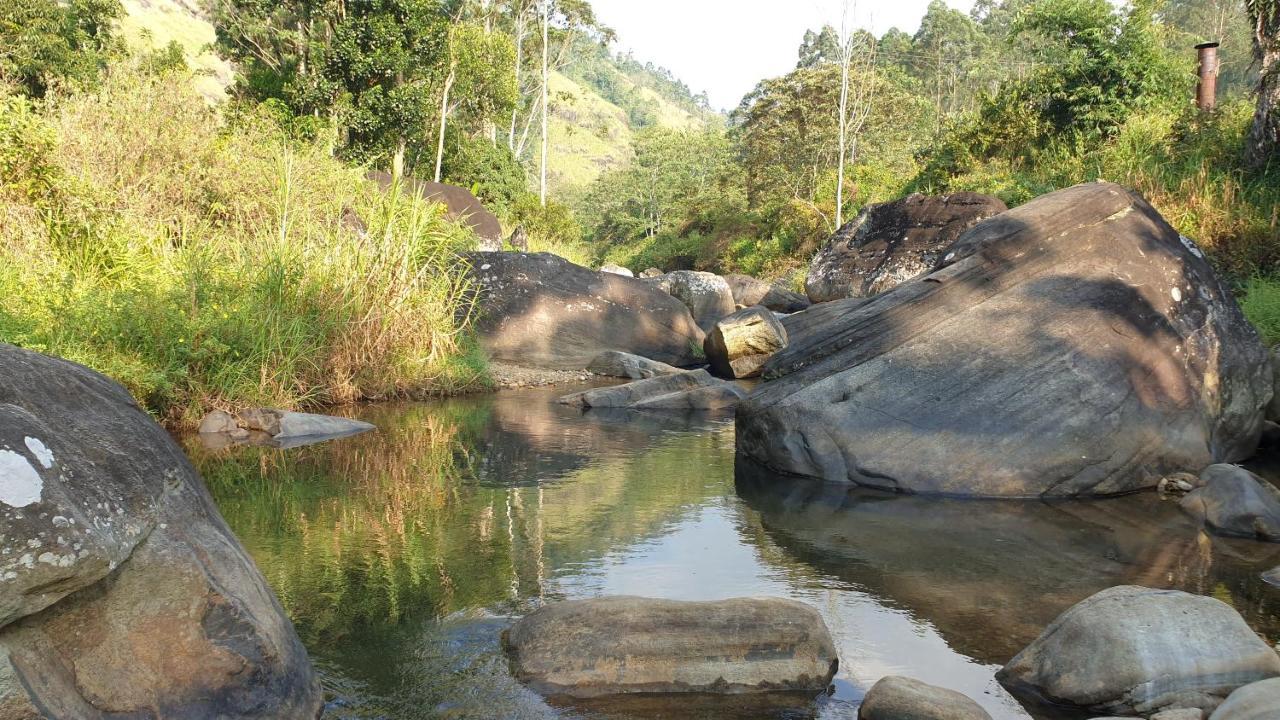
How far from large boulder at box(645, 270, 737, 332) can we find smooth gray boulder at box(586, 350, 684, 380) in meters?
4.99

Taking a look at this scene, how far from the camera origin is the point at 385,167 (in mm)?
27984

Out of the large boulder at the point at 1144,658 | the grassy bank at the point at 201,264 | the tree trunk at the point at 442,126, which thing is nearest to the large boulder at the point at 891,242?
the grassy bank at the point at 201,264

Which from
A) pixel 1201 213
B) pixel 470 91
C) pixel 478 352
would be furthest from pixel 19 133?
pixel 470 91

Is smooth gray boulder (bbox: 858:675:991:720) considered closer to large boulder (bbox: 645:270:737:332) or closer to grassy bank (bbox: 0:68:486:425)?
grassy bank (bbox: 0:68:486:425)

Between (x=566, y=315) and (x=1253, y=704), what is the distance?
11.9m

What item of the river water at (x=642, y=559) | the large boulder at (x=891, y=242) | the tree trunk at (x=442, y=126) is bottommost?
the river water at (x=642, y=559)

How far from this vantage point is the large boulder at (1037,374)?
6.94 metres

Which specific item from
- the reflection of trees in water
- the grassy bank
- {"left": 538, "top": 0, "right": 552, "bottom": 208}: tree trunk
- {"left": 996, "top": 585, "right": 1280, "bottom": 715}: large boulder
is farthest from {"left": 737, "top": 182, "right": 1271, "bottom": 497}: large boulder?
{"left": 538, "top": 0, "right": 552, "bottom": 208}: tree trunk

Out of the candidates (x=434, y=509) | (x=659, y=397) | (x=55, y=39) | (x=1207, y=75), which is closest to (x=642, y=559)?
(x=434, y=509)

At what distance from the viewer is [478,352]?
1277cm

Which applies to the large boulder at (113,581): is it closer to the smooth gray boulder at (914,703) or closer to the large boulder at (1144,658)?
the smooth gray boulder at (914,703)

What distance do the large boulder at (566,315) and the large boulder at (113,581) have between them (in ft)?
34.8

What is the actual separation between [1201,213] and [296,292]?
11994 mm

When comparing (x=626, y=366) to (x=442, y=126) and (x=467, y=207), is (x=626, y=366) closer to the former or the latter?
(x=467, y=207)
